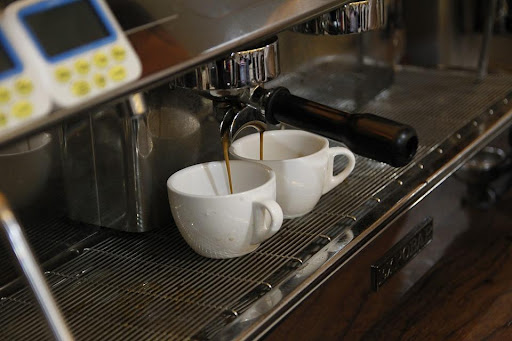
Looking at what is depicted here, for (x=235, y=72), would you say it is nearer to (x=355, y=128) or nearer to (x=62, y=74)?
(x=355, y=128)

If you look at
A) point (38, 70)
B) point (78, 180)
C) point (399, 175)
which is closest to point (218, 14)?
point (38, 70)

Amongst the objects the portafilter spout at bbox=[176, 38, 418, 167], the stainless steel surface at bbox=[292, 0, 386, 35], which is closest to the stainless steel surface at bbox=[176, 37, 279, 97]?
the portafilter spout at bbox=[176, 38, 418, 167]

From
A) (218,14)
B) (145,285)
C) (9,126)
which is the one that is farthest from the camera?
(145,285)

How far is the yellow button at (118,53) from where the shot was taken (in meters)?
0.45

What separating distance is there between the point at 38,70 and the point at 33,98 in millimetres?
15

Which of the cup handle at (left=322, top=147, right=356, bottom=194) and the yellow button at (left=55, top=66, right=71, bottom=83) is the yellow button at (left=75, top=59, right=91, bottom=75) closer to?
the yellow button at (left=55, top=66, right=71, bottom=83)

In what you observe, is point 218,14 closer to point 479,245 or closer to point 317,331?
point 317,331

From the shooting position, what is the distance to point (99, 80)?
0.44m

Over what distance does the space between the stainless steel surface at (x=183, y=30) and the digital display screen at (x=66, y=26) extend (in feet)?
0.07

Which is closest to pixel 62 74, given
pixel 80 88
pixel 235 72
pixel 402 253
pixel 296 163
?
pixel 80 88

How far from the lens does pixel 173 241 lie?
711mm

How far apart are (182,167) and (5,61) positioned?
1.12ft

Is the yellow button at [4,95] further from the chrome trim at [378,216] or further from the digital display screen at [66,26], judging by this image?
the chrome trim at [378,216]

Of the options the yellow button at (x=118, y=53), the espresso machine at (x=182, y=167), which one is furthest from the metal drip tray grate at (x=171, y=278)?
the yellow button at (x=118, y=53)
